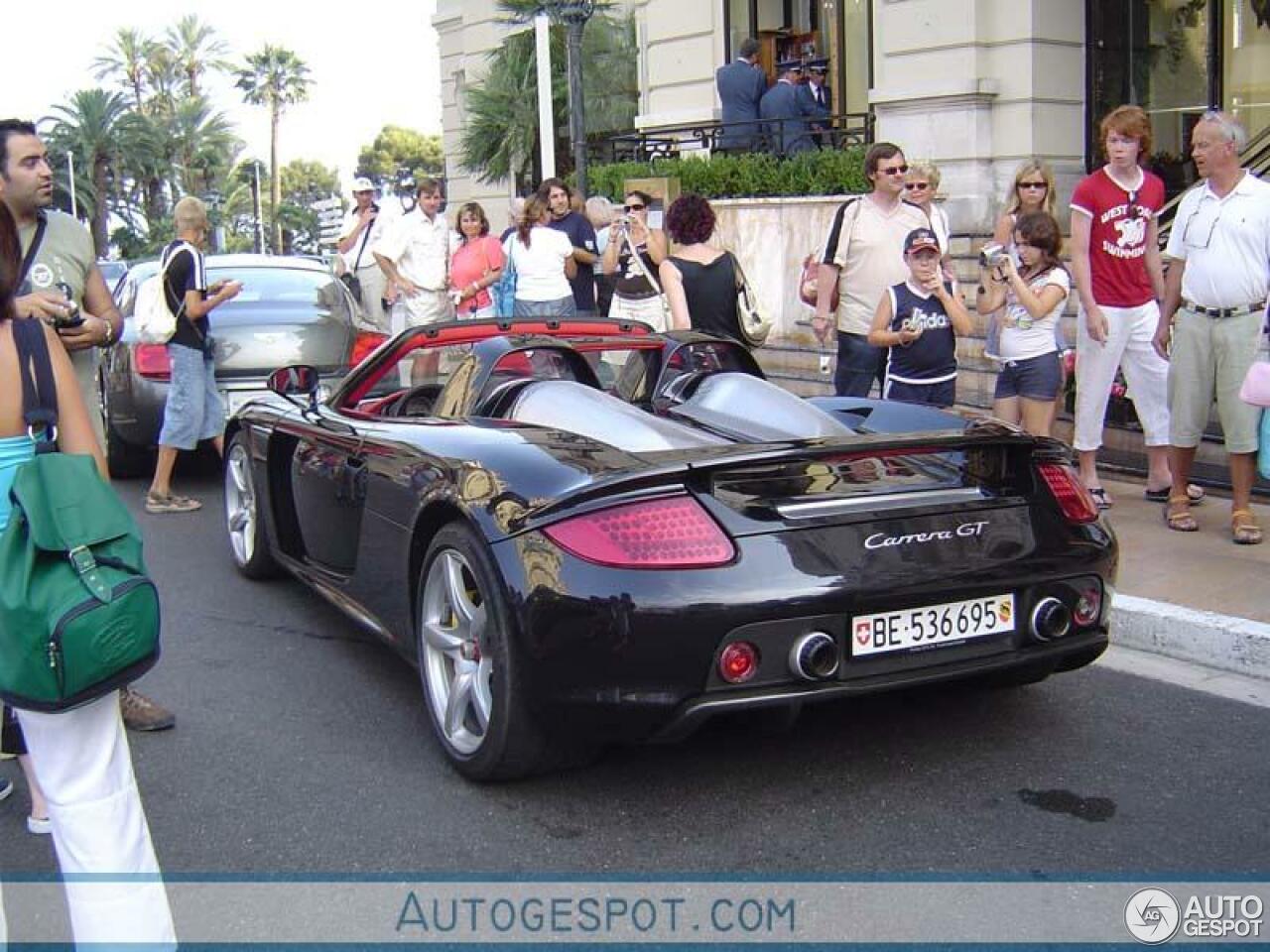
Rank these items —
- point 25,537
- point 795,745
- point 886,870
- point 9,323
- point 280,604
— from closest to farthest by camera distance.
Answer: point 25,537
point 9,323
point 886,870
point 795,745
point 280,604

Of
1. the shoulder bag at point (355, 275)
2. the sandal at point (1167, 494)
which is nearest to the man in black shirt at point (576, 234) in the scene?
the shoulder bag at point (355, 275)

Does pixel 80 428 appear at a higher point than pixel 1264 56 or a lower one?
lower

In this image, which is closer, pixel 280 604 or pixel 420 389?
pixel 420 389

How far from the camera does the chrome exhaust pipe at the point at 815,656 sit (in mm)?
3672

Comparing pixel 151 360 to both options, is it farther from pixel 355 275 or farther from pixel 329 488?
pixel 329 488

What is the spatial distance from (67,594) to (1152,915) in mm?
2428

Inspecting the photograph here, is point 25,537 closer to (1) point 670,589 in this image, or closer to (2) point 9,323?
(2) point 9,323

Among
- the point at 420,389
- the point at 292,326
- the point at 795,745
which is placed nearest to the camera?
the point at 795,745

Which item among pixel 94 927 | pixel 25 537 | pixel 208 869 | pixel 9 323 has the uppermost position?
pixel 9 323

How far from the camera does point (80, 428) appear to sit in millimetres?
3221

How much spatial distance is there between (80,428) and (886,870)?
2.16 meters

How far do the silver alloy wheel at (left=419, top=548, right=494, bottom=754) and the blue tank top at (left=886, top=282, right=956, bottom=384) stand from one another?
311cm

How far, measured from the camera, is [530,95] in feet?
76.5

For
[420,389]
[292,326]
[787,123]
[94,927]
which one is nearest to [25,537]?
[94,927]
